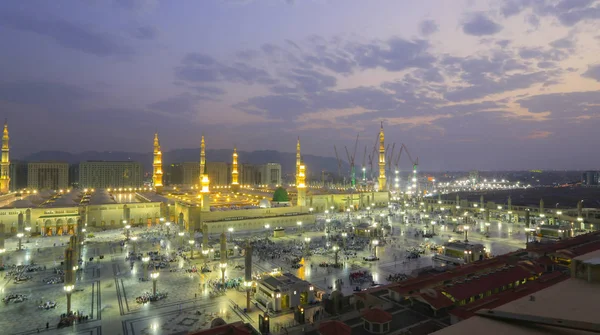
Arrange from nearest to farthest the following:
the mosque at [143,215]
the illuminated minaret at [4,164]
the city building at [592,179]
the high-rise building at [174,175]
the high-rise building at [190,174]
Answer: the mosque at [143,215] → the illuminated minaret at [4,164] → the high-rise building at [190,174] → the city building at [592,179] → the high-rise building at [174,175]

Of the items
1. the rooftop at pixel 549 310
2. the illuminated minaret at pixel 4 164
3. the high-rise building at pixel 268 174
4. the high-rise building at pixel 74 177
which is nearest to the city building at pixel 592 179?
the high-rise building at pixel 268 174

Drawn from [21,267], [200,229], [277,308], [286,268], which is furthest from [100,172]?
[277,308]

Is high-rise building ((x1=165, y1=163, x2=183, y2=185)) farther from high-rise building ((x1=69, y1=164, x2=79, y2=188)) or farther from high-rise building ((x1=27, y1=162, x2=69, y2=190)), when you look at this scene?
high-rise building ((x1=27, y1=162, x2=69, y2=190))

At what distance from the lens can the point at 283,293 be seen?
21.4 meters

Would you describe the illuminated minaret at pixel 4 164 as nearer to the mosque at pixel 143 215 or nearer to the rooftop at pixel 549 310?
the mosque at pixel 143 215

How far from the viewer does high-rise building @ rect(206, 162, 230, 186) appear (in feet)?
484

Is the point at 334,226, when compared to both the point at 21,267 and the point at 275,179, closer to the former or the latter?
the point at 21,267

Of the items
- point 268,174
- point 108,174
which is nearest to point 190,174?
point 108,174

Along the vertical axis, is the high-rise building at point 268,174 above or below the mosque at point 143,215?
above

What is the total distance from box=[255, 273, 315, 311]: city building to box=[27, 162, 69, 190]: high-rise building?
113 meters

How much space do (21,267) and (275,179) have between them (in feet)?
428

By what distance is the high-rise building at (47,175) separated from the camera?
106 metres

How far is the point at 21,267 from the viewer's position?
30797mm

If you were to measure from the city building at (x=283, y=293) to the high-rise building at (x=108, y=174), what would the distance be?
374ft
